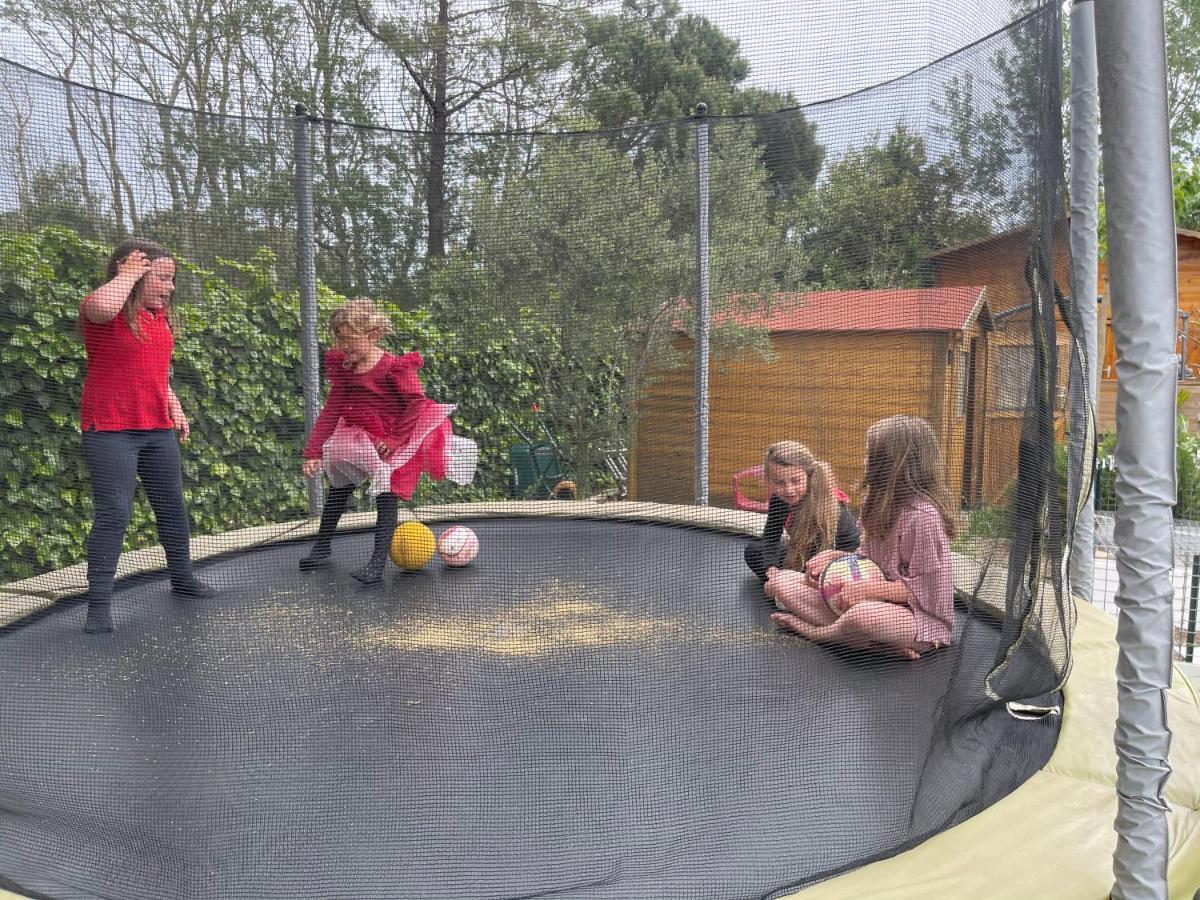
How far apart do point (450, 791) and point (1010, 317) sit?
3.77 feet

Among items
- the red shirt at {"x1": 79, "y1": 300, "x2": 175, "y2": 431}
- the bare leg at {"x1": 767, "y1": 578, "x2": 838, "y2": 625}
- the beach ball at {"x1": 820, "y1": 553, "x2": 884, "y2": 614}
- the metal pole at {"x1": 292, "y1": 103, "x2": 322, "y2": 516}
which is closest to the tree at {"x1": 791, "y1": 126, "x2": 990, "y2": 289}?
the beach ball at {"x1": 820, "y1": 553, "x2": 884, "y2": 614}

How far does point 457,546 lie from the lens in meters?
1.99

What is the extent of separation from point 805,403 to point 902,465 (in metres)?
0.20

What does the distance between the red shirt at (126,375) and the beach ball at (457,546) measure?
2.09ft

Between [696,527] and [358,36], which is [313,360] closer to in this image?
[358,36]

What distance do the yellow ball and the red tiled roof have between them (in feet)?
3.54

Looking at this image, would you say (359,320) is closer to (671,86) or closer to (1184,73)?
(671,86)

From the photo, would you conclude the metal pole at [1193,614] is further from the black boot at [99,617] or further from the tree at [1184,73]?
the tree at [1184,73]

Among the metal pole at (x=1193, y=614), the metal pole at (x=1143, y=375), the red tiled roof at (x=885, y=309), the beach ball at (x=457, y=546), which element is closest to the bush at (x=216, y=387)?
the beach ball at (x=457, y=546)

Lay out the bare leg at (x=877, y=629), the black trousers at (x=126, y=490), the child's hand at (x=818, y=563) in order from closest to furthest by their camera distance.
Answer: the bare leg at (x=877, y=629) → the black trousers at (x=126, y=490) → the child's hand at (x=818, y=563)

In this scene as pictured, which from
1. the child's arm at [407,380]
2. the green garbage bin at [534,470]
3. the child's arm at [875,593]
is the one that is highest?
the child's arm at [407,380]

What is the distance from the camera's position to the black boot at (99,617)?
1.73m

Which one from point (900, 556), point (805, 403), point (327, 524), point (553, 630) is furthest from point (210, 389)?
point (900, 556)

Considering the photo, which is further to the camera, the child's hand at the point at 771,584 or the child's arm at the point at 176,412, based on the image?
the child's hand at the point at 771,584
